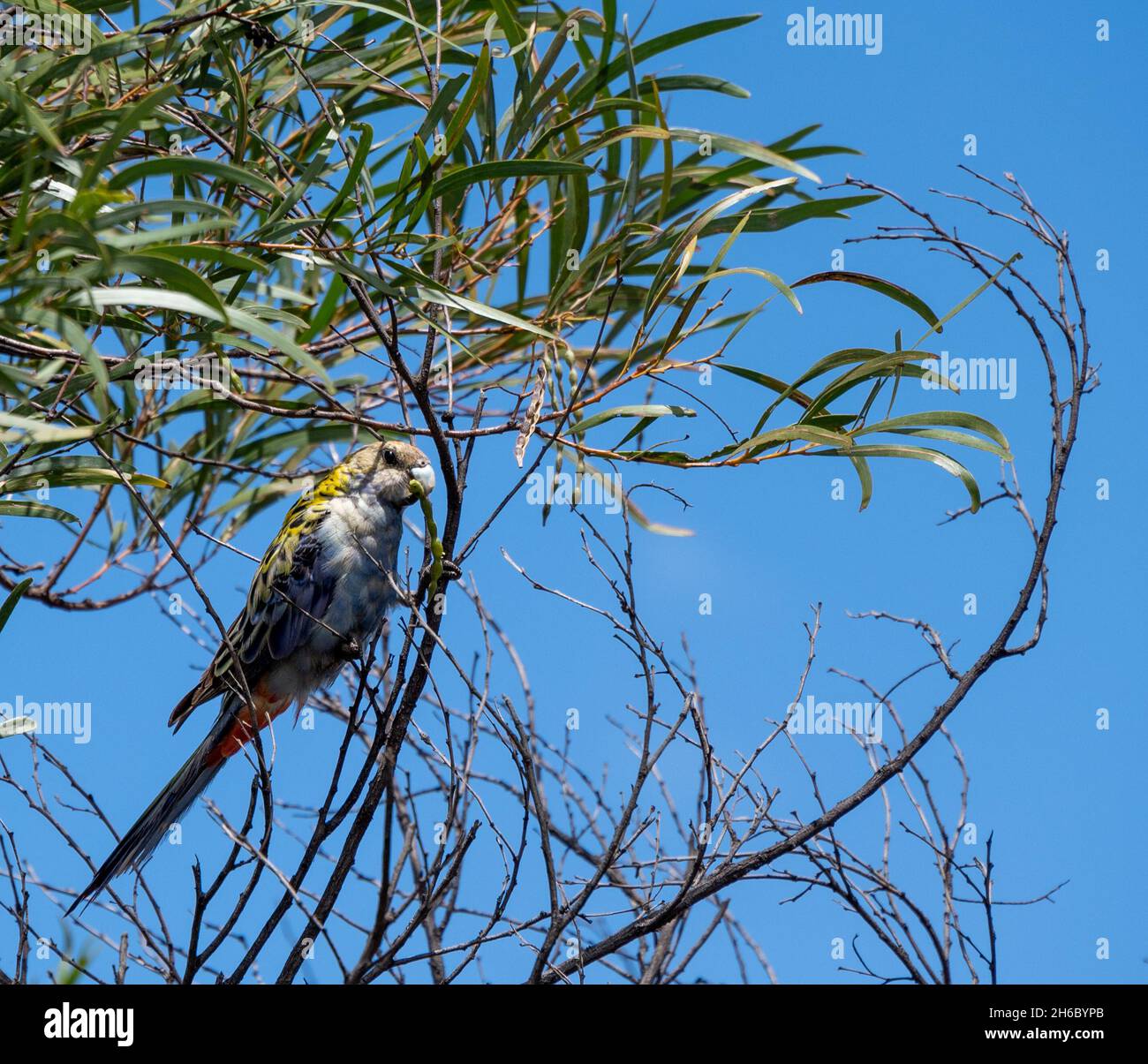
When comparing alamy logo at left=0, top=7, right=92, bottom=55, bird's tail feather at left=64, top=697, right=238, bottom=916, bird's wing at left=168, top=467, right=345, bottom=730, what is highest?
alamy logo at left=0, top=7, right=92, bottom=55

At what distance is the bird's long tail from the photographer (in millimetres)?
2914

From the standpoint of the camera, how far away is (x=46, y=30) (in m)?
2.38

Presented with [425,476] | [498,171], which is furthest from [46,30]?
[425,476]

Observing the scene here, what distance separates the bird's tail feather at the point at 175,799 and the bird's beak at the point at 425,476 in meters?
0.81

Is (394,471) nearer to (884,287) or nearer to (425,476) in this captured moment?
(425,476)

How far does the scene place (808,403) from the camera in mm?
2535

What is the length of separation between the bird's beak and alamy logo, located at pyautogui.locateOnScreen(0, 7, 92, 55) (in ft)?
4.64

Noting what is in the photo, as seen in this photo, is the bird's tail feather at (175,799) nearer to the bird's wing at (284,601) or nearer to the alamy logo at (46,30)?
the bird's wing at (284,601)

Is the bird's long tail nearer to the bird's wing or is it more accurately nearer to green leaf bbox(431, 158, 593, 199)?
the bird's wing

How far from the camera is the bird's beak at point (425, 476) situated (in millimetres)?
3338

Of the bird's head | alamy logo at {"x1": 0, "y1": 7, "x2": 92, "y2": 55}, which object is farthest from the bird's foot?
alamy logo at {"x1": 0, "y1": 7, "x2": 92, "y2": 55}
